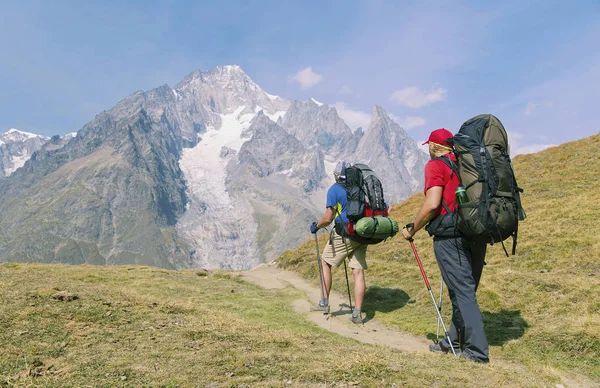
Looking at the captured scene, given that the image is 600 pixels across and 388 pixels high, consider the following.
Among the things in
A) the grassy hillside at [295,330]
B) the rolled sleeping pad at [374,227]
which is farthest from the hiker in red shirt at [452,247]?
the rolled sleeping pad at [374,227]

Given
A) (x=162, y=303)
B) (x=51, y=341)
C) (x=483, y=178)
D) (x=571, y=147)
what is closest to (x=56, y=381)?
(x=51, y=341)

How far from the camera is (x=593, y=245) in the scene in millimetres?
Answer: 13305

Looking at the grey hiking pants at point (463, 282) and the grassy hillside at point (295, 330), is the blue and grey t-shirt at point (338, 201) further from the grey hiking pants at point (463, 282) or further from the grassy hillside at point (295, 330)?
the grey hiking pants at point (463, 282)

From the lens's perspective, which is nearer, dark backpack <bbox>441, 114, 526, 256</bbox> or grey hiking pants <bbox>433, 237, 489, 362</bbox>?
dark backpack <bbox>441, 114, 526, 256</bbox>

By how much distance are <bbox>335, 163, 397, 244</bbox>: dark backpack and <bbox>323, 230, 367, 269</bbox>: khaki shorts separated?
416 mm

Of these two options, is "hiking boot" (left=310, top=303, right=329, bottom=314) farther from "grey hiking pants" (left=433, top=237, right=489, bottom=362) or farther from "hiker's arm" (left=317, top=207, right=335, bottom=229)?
"grey hiking pants" (left=433, top=237, right=489, bottom=362)

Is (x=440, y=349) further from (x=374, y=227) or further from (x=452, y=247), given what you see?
(x=374, y=227)

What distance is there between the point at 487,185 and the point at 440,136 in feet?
5.60

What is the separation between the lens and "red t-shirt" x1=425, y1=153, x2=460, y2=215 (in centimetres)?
794

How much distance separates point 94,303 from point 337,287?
1065cm

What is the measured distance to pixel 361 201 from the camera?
1170cm

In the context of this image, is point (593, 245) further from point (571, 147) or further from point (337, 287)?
point (571, 147)

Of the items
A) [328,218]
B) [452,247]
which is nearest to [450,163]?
[452,247]

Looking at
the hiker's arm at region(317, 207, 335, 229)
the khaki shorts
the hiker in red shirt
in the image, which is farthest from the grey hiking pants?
the hiker's arm at region(317, 207, 335, 229)
